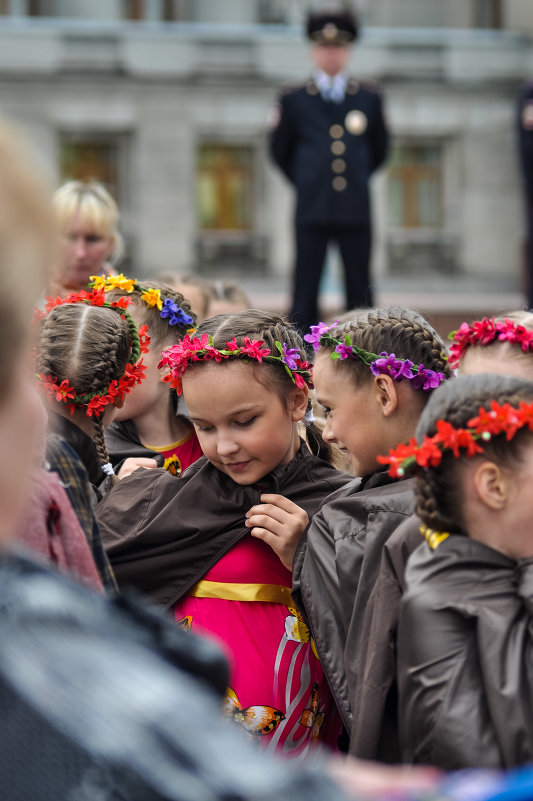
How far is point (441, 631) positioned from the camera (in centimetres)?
176

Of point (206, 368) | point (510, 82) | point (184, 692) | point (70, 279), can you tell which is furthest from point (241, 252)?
point (184, 692)

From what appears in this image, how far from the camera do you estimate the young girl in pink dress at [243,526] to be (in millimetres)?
2391

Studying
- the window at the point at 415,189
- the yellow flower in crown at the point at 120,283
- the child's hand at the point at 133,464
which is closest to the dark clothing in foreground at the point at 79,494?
the child's hand at the point at 133,464

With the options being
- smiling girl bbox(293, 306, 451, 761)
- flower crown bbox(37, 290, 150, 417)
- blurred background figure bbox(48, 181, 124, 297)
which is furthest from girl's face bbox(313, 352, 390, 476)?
blurred background figure bbox(48, 181, 124, 297)

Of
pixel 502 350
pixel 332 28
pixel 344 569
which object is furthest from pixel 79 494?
pixel 332 28

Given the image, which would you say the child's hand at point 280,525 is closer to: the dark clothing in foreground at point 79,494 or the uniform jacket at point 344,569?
the uniform jacket at point 344,569

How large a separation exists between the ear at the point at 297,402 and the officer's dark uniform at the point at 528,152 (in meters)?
7.11

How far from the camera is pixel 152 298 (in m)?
3.33

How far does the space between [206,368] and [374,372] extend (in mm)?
389

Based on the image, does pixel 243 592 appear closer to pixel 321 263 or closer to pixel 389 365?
pixel 389 365

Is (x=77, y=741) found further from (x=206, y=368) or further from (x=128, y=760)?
(x=206, y=368)

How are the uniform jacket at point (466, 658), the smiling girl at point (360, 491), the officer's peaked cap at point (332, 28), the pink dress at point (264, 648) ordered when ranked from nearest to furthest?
1. the uniform jacket at point (466, 658)
2. the smiling girl at point (360, 491)
3. the pink dress at point (264, 648)
4. the officer's peaked cap at point (332, 28)

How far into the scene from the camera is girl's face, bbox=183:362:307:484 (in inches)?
98.5

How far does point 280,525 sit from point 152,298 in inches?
44.4
